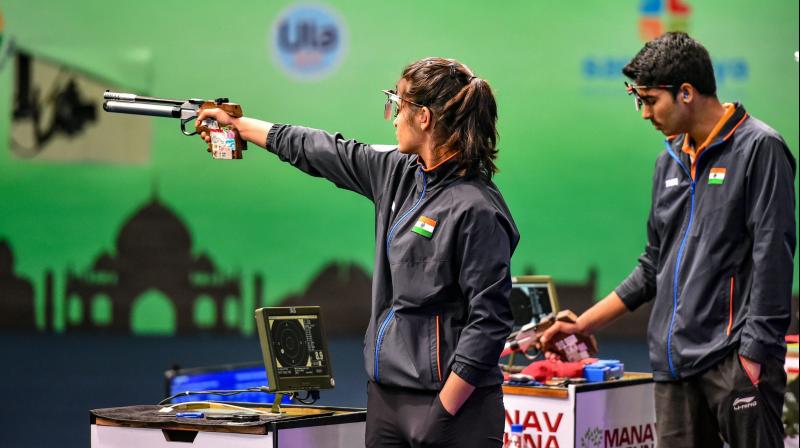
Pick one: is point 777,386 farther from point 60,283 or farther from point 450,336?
point 60,283

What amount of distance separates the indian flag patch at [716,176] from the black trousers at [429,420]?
0.91 metres

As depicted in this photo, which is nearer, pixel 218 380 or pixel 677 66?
pixel 677 66

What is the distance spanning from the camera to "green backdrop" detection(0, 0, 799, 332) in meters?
8.77

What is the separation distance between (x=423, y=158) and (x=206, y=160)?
6.81 meters

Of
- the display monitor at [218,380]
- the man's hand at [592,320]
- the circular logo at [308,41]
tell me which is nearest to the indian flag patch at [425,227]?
the man's hand at [592,320]

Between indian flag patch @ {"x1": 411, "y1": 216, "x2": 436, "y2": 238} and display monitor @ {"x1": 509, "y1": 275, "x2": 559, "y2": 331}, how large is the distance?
1.60 metres

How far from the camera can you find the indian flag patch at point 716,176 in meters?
3.10

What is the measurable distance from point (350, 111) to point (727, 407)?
6.37 meters

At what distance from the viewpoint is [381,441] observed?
2.64 metres

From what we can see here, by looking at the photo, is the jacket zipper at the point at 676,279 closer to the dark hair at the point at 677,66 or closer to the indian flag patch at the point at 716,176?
the indian flag patch at the point at 716,176

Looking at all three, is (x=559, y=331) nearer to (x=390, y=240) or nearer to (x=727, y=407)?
(x=727, y=407)

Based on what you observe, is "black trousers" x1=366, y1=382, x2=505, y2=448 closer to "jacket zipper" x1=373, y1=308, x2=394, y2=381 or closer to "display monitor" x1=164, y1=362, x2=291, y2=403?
"jacket zipper" x1=373, y1=308, x2=394, y2=381

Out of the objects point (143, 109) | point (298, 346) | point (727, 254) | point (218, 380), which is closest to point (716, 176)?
point (727, 254)

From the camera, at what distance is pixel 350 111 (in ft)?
29.9
